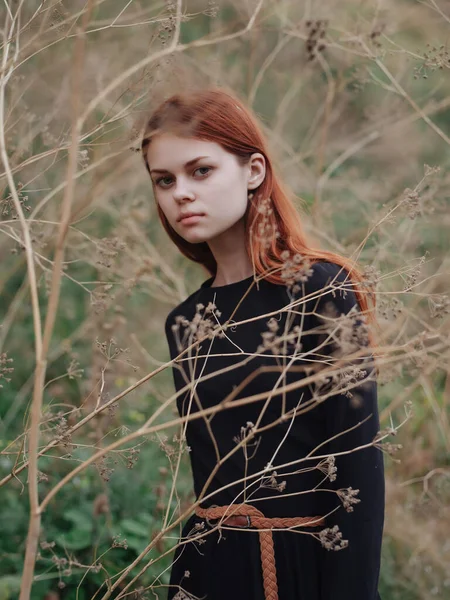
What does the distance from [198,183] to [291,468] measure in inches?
26.8

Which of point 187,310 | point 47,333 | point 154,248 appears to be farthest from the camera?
point 154,248

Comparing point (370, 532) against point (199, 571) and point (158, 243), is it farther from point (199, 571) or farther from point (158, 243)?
point (158, 243)

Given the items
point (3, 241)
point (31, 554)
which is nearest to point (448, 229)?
point (3, 241)

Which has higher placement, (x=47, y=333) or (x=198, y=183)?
(x=198, y=183)

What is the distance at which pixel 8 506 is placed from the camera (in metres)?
3.05

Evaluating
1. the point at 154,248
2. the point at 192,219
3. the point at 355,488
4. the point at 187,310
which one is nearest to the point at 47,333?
the point at 192,219

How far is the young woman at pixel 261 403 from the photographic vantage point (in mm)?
1682

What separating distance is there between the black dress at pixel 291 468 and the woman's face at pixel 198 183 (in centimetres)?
19

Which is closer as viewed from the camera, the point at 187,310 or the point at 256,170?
the point at 256,170

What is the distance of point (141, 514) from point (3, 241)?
1.42 m

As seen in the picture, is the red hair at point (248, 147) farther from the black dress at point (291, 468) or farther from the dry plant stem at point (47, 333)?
the dry plant stem at point (47, 333)

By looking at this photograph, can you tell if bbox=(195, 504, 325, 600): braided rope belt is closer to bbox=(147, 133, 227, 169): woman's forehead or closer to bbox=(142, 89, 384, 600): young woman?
bbox=(142, 89, 384, 600): young woman

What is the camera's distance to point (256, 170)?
1923mm

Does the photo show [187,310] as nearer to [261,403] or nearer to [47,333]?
[261,403]
